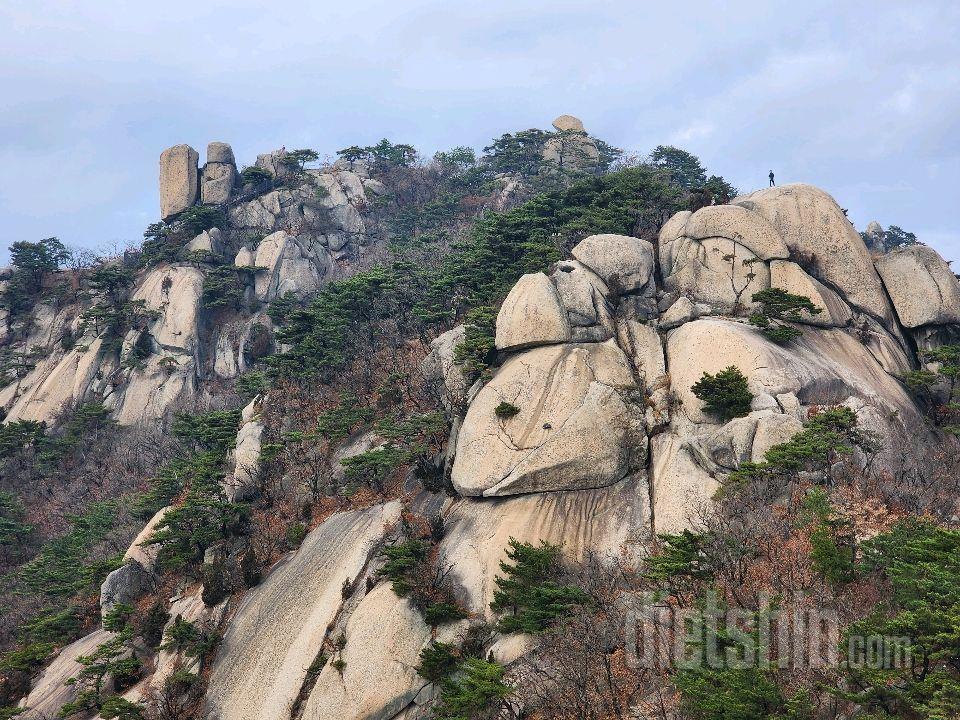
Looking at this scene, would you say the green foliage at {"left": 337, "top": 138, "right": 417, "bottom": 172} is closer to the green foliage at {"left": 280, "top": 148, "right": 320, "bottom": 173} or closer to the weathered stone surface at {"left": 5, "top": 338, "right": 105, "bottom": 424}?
the green foliage at {"left": 280, "top": 148, "right": 320, "bottom": 173}

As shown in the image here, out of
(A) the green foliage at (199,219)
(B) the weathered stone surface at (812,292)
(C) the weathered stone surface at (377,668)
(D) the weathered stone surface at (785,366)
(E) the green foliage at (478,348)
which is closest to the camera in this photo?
(C) the weathered stone surface at (377,668)

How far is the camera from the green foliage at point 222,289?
64500 mm

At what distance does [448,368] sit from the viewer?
3341 cm

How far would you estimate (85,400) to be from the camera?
6100 cm

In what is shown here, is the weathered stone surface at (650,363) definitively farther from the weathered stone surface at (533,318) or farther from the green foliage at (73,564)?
the green foliage at (73,564)

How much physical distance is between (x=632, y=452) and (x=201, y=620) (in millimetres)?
20837

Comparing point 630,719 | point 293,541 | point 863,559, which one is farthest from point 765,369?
point 293,541

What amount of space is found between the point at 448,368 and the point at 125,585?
19961 millimetres

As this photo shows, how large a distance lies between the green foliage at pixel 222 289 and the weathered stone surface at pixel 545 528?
156 ft

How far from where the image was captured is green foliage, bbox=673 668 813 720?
11.9m

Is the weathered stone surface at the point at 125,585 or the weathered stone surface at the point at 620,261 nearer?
the weathered stone surface at the point at 125,585

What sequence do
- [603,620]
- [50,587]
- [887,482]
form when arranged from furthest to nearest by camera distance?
[50,587] → [887,482] → [603,620]

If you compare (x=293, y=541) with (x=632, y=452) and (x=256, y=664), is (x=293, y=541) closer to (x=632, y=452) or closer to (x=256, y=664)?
(x=256, y=664)

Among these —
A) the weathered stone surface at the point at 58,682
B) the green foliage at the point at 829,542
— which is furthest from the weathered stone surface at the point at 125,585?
Result: the green foliage at the point at 829,542
